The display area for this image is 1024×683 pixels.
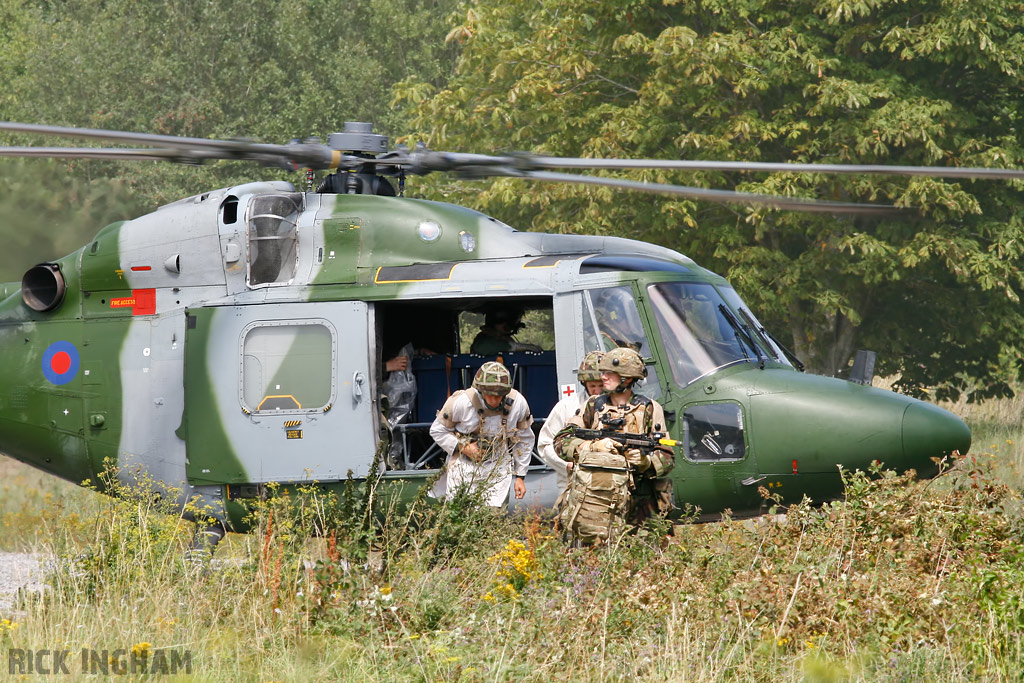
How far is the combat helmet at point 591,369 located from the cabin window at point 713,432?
93cm

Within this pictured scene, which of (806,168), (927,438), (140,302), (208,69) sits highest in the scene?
(208,69)

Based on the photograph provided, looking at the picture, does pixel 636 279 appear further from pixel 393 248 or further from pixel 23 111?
pixel 23 111

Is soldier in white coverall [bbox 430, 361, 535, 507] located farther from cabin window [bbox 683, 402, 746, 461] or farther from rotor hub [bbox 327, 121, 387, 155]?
rotor hub [bbox 327, 121, 387, 155]


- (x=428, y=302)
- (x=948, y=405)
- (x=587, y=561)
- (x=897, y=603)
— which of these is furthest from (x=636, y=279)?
(x=948, y=405)

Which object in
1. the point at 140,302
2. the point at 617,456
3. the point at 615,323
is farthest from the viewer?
the point at 140,302

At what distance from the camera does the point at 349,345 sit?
792cm

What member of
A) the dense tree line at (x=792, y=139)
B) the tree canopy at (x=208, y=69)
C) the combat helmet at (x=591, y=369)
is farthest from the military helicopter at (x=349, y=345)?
the tree canopy at (x=208, y=69)

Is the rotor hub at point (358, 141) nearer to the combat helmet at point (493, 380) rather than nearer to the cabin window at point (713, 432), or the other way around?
the combat helmet at point (493, 380)

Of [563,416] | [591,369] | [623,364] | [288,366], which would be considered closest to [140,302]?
[288,366]

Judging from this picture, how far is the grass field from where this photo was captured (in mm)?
5062

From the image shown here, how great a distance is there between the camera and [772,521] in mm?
6211

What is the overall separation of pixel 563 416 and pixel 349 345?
179 cm

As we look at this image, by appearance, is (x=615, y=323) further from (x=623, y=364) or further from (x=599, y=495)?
(x=599, y=495)

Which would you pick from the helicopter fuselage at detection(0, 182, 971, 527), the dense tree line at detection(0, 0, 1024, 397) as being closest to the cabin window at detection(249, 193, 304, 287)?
the helicopter fuselage at detection(0, 182, 971, 527)
